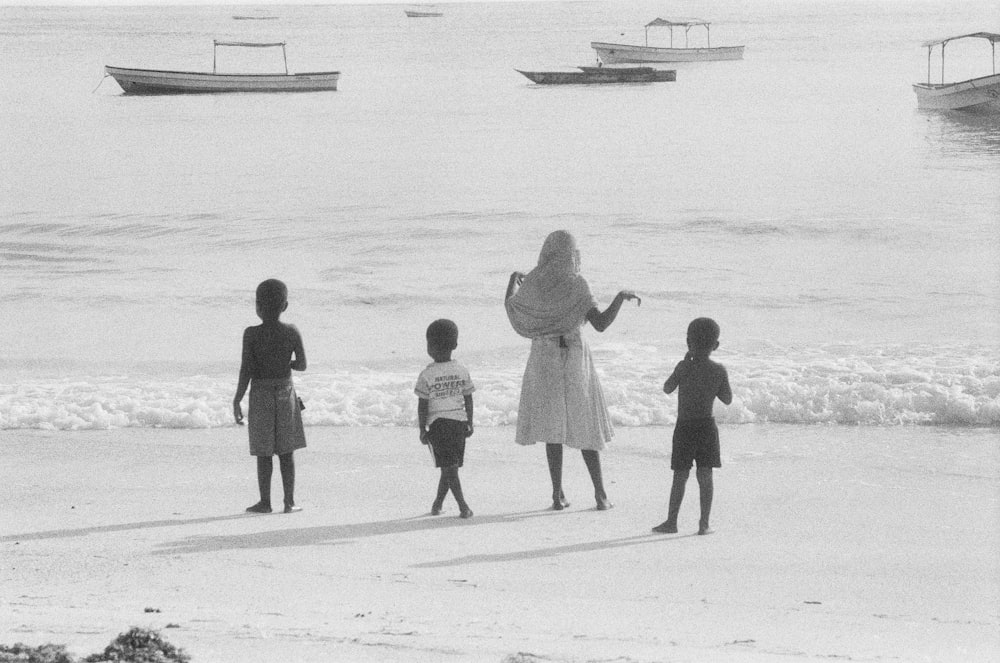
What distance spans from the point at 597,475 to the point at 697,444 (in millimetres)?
637

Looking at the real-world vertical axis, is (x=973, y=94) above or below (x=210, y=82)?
below

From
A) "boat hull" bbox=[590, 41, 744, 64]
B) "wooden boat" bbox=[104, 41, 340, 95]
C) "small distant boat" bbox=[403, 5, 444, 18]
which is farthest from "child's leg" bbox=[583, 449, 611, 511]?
"small distant boat" bbox=[403, 5, 444, 18]

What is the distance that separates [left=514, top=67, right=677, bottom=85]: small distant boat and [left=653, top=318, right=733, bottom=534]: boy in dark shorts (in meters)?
55.6

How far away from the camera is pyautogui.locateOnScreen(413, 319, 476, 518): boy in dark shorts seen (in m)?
5.32

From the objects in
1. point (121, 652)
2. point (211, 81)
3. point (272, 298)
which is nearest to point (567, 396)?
point (272, 298)

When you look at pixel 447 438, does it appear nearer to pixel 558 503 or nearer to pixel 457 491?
pixel 457 491

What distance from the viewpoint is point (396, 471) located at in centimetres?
661

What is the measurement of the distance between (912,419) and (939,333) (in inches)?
199

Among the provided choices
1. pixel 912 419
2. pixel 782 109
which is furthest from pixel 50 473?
pixel 782 109

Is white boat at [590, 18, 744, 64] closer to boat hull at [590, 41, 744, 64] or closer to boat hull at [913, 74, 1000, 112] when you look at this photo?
boat hull at [590, 41, 744, 64]

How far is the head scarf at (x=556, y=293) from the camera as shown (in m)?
5.38

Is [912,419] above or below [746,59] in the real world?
below

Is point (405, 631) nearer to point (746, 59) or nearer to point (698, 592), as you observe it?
point (698, 592)

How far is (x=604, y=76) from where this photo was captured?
60.3 metres
